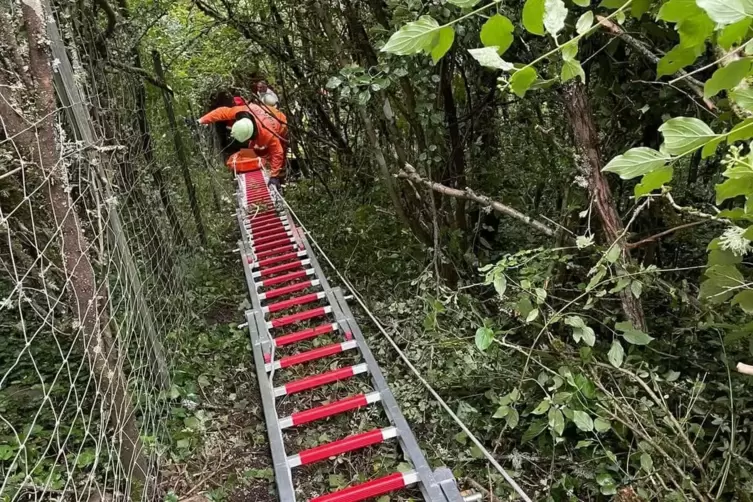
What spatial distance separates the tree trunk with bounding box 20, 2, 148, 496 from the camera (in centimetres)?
192

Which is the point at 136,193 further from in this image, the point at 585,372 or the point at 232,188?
the point at 232,188

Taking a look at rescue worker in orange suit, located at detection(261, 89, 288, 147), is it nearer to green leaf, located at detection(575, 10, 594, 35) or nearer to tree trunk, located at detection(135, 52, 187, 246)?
tree trunk, located at detection(135, 52, 187, 246)

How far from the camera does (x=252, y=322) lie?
379 cm

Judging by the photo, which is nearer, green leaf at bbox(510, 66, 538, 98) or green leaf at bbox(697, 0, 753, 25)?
green leaf at bbox(697, 0, 753, 25)

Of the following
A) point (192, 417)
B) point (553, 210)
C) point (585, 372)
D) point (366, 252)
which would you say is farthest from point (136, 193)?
point (585, 372)

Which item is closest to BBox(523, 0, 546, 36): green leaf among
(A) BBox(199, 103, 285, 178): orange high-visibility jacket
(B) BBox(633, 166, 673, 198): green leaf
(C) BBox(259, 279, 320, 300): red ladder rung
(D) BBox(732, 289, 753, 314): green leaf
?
(B) BBox(633, 166, 673, 198): green leaf

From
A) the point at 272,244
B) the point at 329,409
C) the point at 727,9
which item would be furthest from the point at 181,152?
the point at 727,9

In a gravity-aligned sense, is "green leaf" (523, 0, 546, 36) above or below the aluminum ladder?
above

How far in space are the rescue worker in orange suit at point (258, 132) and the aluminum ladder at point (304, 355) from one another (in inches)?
68.3

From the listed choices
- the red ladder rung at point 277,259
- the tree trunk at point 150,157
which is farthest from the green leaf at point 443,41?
the red ladder rung at point 277,259

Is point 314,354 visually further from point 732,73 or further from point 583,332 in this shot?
point 732,73

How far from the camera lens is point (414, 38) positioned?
0.70 m

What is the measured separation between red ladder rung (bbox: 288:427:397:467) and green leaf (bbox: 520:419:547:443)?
611 millimetres

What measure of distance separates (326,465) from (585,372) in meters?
1.27
